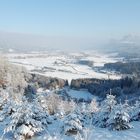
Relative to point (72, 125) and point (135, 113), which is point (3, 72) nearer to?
point (135, 113)

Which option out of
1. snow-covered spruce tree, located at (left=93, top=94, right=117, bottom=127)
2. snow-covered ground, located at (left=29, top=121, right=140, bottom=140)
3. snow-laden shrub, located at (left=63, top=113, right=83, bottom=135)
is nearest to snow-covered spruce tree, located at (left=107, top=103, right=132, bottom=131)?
snow-covered ground, located at (left=29, top=121, right=140, bottom=140)

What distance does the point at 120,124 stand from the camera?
2270 centimetres

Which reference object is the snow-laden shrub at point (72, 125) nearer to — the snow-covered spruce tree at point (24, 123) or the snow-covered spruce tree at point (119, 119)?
the snow-covered spruce tree at point (24, 123)

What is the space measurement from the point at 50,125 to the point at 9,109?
111 inches

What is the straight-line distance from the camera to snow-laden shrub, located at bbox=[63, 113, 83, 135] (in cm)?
2133

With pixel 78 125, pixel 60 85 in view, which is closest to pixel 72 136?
pixel 78 125

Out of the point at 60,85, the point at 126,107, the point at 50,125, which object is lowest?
the point at 60,85

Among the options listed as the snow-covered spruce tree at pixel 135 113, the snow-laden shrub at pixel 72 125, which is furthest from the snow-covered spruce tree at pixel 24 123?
the snow-covered spruce tree at pixel 135 113

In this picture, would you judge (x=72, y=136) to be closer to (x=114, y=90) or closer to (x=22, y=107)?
(x=22, y=107)

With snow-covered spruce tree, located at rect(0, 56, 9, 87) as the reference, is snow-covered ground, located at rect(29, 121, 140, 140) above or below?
above

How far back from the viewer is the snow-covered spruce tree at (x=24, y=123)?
20922mm

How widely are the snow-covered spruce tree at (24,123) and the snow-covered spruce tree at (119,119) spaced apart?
13.7 ft

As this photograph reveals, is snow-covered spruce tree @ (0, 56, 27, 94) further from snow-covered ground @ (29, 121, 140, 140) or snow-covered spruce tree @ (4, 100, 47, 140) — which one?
snow-covered ground @ (29, 121, 140, 140)

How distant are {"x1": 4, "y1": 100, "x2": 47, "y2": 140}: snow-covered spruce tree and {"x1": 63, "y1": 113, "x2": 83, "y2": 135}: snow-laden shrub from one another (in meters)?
1.51
